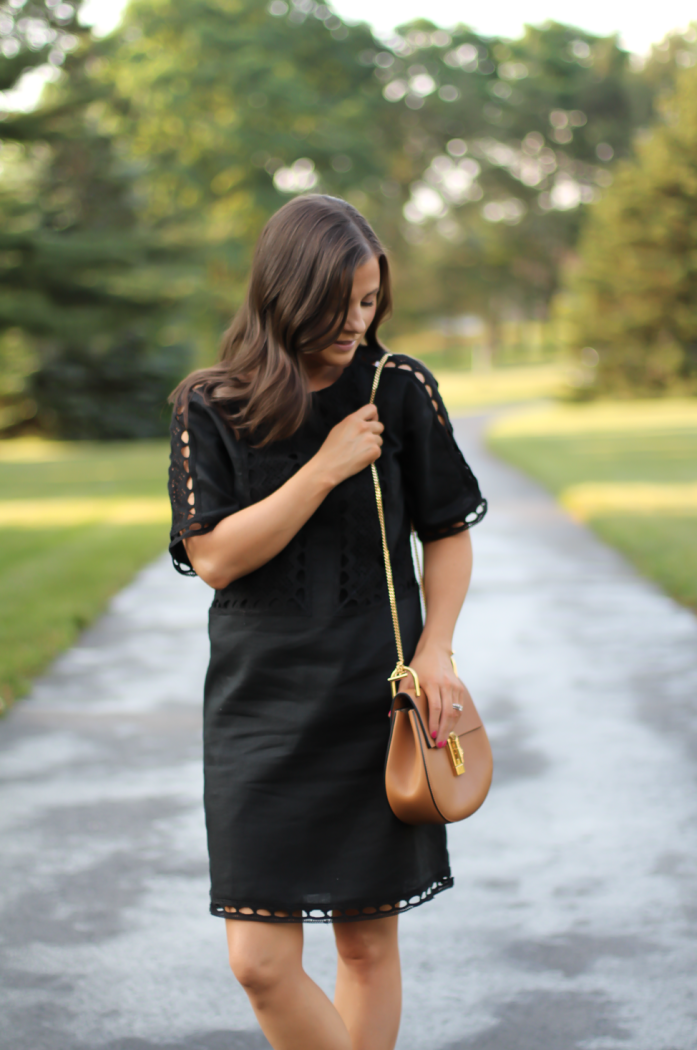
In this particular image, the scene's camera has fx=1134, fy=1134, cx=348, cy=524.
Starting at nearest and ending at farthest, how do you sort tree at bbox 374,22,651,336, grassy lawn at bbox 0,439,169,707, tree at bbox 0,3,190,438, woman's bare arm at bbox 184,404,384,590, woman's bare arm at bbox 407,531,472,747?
woman's bare arm at bbox 184,404,384,590
woman's bare arm at bbox 407,531,472,747
grassy lawn at bbox 0,439,169,707
tree at bbox 0,3,190,438
tree at bbox 374,22,651,336

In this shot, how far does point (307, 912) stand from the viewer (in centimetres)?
205

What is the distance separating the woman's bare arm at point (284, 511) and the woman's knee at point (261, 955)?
621mm

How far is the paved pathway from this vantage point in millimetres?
2822

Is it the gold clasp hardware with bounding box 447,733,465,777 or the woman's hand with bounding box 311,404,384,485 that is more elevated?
the woman's hand with bounding box 311,404,384,485

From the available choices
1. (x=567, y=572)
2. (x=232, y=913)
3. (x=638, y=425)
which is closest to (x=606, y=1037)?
(x=232, y=913)

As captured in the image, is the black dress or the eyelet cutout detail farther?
the eyelet cutout detail

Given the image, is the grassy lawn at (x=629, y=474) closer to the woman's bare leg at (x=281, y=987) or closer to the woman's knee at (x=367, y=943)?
the woman's knee at (x=367, y=943)

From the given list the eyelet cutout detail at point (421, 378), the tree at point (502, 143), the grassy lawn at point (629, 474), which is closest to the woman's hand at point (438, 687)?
the eyelet cutout detail at point (421, 378)

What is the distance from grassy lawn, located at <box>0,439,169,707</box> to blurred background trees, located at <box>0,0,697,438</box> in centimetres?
257

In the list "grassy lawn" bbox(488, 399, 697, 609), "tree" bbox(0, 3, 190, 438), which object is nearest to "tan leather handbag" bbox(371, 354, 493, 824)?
"grassy lawn" bbox(488, 399, 697, 609)

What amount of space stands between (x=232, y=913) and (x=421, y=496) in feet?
2.77

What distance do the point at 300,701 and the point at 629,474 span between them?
596 inches

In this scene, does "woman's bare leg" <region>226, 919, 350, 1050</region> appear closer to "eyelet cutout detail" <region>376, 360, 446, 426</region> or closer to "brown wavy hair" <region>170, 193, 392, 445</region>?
"brown wavy hair" <region>170, 193, 392, 445</region>

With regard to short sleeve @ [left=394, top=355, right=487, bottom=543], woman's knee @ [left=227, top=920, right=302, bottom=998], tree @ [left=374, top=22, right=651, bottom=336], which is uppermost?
tree @ [left=374, top=22, right=651, bottom=336]
